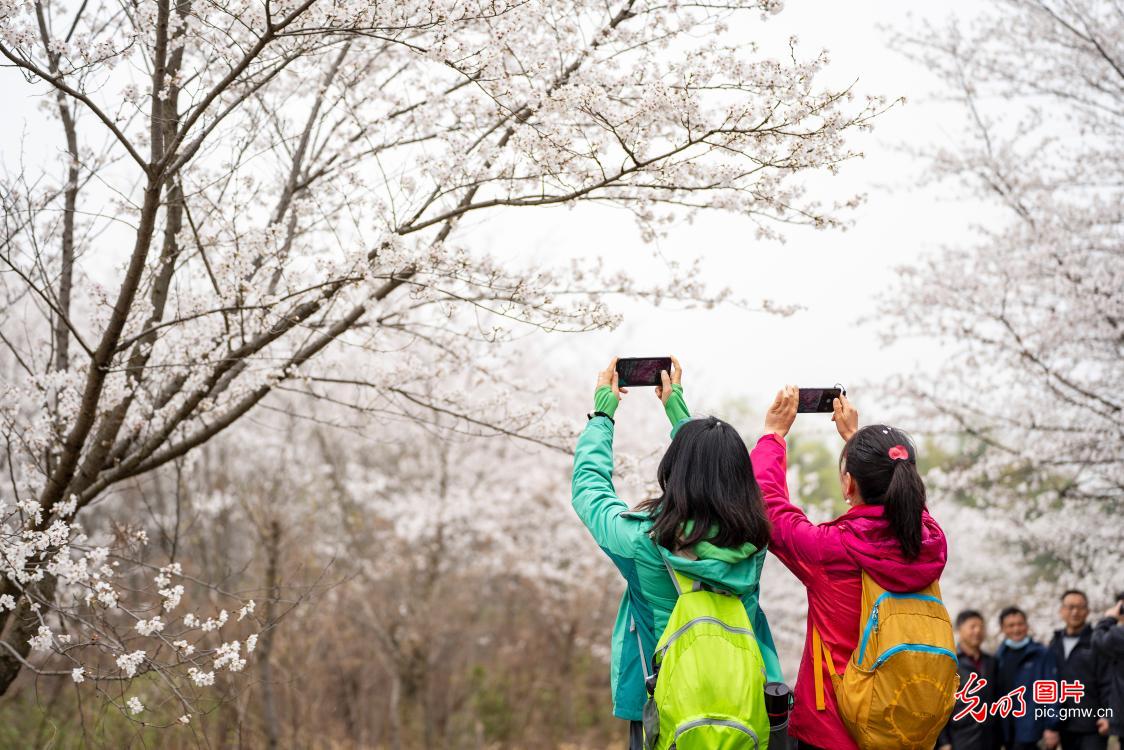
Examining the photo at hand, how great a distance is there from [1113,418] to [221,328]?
6.28 meters

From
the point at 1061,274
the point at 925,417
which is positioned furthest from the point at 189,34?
the point at 925,417

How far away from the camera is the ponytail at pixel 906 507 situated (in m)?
2.28

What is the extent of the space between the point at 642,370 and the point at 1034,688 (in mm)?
3775

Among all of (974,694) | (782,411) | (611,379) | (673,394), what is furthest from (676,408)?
(974,694)

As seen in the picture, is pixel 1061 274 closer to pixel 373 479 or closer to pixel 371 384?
pixel 371 384

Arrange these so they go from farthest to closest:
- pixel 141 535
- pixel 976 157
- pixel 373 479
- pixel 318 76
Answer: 1. pixel 373 479
2. pixel 976 157
3. pixel 318 76
4. pixel 141 535

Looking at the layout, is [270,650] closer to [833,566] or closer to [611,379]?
[611,379]

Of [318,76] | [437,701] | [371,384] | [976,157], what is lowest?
[437,701]

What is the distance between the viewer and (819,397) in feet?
9.11

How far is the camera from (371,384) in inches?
148

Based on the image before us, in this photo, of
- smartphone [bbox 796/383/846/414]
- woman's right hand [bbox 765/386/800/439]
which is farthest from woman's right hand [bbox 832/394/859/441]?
woman's right hand [bbox 765/386/800/439]

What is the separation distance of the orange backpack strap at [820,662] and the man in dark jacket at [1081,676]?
3133 mm

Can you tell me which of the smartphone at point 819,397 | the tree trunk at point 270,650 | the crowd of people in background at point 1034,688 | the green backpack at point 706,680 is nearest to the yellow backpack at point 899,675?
the green backpack at point 706,680

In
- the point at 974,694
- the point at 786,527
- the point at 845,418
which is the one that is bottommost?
the point at 974,694
